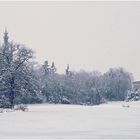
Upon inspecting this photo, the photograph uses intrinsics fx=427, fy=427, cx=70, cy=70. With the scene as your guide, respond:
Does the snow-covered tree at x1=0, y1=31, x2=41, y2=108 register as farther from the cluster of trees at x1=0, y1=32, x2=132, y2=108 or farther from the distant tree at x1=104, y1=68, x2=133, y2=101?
the distant tree at x1=104, y1=68, x2=133, y2=101

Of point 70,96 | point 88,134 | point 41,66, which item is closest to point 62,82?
point 70,96

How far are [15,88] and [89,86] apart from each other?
70.0 meters

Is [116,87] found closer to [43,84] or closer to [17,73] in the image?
[43,84]

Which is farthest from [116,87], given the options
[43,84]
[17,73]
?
[17,73]

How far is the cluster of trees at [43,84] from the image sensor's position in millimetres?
58250

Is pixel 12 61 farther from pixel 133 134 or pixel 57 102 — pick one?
pixel 57 102

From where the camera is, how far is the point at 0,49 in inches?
2370

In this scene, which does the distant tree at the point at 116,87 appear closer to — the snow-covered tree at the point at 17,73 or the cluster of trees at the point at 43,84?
the cluster of trees at the point at 43,84

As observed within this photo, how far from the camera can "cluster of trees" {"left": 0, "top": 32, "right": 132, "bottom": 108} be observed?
58250 mm

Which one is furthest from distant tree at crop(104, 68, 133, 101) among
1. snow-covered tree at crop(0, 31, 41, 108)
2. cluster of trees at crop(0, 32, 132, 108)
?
snow-covered tree at crop(0, 31, 41, 108)

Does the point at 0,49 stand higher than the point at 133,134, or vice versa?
the point at 0,49

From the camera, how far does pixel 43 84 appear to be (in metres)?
109

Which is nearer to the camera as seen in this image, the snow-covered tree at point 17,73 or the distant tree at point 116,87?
the snow-covered tree at point 17,73

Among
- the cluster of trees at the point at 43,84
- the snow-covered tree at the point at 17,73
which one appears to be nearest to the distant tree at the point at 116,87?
the cluster of trees at the point at 43,84
